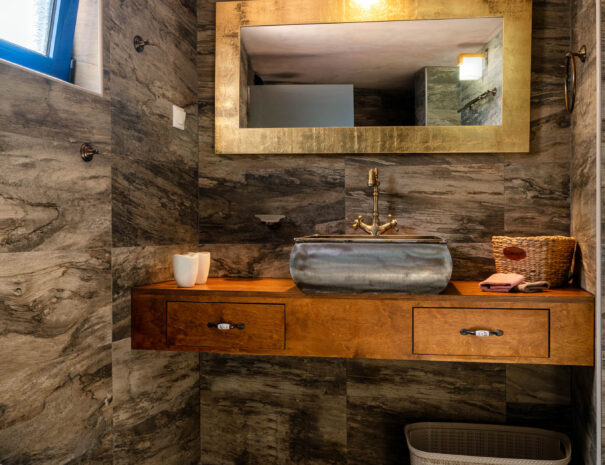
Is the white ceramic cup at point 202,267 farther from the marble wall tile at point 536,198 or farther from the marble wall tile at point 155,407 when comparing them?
the marble wall tile at point 536,198

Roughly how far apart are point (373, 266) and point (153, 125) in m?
0.95

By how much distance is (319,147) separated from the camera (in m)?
1.98

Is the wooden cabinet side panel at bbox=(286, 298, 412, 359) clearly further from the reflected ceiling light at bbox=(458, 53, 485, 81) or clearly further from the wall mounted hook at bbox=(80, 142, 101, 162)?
the reflected ceiling light at bbox=(458, 53, 485, 81)

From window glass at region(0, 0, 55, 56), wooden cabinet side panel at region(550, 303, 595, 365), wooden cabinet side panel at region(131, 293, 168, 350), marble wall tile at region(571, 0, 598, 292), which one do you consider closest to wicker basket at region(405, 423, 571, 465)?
wooden cabinet side panel at region(550, 303, 595, 365)

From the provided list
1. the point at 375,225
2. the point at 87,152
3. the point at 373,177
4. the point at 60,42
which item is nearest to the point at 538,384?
the point at 375,225

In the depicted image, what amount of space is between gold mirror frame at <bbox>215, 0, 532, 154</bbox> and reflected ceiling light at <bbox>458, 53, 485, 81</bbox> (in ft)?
0.31

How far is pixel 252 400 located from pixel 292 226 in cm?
78

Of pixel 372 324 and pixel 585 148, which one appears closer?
pixel 372 324

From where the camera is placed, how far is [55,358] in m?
1.27

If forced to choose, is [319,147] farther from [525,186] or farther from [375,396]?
[375,396]

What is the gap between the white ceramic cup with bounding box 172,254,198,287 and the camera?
5.35 feet

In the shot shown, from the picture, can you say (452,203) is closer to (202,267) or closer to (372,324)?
(372,324)

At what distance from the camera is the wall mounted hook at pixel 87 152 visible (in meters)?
1.37

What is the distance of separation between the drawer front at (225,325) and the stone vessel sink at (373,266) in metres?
0.16
